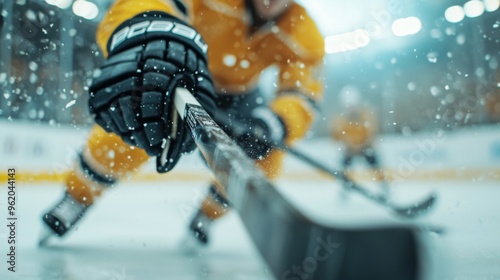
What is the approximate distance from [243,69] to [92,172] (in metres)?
0.55

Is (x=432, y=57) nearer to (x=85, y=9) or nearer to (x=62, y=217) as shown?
(x=85, y=9)

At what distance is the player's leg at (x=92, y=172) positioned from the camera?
3.58 feet

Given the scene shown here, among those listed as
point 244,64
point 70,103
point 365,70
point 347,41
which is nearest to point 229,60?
point 244,64

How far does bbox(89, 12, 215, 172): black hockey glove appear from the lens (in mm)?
711

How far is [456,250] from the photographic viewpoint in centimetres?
104

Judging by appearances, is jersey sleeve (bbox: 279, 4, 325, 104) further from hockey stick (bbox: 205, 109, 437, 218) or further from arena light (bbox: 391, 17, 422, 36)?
arena light (bbox: 391, 17, 422, 36)

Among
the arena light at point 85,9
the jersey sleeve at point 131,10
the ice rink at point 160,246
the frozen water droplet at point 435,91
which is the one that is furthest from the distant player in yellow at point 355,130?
the jersey sleeve at point 131,10

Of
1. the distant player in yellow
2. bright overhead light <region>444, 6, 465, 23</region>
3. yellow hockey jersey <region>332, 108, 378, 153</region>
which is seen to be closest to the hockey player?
the distant player in yellow

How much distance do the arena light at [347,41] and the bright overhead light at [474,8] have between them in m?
1.16

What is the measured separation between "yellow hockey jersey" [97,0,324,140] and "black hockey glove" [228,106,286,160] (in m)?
0.06

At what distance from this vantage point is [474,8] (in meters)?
3.89

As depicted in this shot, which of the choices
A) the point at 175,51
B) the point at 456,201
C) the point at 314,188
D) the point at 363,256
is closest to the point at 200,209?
the point at 175,51

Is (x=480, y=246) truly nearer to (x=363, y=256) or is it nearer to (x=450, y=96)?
(x=363, y=256)

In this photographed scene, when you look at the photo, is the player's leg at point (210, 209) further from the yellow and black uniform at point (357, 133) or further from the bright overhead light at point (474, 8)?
the bright overhead light at point (474, 8)
